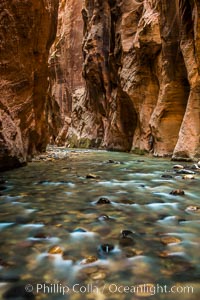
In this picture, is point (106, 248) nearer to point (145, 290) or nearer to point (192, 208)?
point (145, 290)

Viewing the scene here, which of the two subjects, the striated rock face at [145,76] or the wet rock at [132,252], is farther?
the striated rock face at [145,76]

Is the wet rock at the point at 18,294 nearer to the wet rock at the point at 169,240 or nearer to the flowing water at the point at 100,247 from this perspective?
the flowing water at the point at 100,247

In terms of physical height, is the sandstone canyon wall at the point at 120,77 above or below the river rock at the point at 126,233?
above

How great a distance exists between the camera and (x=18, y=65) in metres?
11.7

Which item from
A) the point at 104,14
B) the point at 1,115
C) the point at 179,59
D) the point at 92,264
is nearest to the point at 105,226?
the point at 92,264

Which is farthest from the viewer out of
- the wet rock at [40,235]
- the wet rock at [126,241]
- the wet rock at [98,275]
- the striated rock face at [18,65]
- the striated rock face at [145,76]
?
the striated rock face at [145,76]

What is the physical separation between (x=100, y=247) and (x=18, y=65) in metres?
10.3

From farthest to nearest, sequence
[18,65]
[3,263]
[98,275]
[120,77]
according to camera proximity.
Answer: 1. [120,77]
2. [18,65]
3. [3,263]
4. [98,275]

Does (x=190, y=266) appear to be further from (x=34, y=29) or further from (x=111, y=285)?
(x=34, y=29)

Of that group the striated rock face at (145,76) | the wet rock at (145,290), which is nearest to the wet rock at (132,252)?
the wet rock at (145,290)

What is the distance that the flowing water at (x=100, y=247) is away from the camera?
2.04 metres

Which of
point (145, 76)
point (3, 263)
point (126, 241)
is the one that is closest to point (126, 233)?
point (126, 241)

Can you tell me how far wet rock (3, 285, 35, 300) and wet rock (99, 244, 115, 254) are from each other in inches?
31.2

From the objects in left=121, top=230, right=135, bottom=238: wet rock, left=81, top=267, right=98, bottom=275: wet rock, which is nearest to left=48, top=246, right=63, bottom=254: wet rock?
left=81, top=267, right=98, bottom=275: wet rock
